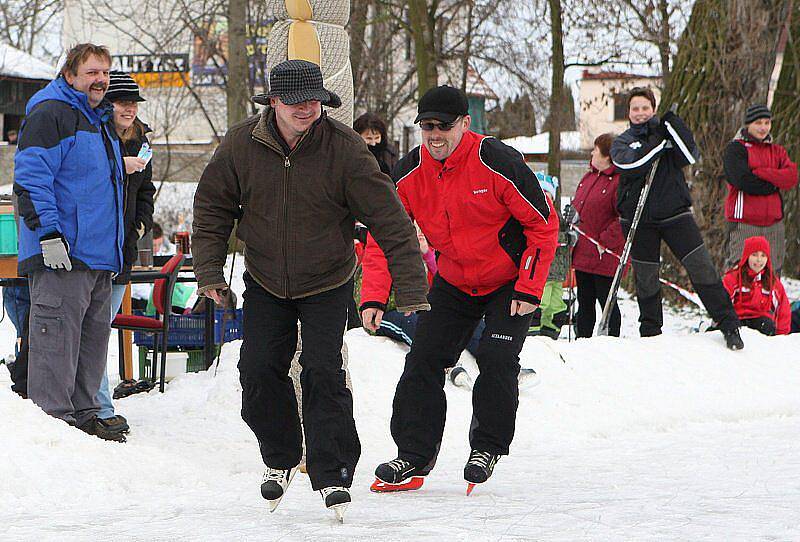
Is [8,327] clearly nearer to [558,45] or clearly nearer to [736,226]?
[736,226]

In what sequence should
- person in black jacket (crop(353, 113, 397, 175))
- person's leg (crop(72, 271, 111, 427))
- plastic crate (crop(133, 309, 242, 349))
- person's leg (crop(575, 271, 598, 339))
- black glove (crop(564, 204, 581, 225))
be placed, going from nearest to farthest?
person's leg (crop(72, 271, 111, 427)) < person in black jacket (crop(353, 113, 397, 175)) < plastic crate (crop(133, 309, 242, 349)) < black glove (crop(564, 204, 581, 225)) < person's leg (crop(575, 271, 598, 339))

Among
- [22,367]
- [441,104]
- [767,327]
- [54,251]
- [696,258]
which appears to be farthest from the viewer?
[767,327]

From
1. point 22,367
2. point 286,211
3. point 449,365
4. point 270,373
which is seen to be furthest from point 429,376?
point 22,367

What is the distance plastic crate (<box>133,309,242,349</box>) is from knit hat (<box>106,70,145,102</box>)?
7.30 ft

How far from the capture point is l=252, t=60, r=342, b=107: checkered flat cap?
4254 millimetres

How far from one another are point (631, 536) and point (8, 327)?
9.18 m

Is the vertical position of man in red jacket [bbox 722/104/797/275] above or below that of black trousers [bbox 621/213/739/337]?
above

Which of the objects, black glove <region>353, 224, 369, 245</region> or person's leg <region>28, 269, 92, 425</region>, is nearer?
person's leg <region>28, 269, 92, 425</region>

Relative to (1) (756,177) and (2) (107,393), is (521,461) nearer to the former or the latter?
(2) (107,393)

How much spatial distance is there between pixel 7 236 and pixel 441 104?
10.9 feet

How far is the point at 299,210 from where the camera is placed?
4.35 m

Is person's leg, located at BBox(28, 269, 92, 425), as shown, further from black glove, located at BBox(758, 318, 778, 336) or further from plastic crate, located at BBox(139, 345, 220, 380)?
black glove, located at BBox(758, 318, 778, 336)

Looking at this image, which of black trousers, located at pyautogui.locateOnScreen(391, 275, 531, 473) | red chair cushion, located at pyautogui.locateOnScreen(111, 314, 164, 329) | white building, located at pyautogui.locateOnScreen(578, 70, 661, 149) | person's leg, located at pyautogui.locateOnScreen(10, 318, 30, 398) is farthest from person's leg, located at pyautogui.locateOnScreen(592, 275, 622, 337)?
person's leg, located at pyautogui.locateOnScreen(10, 318, 30, 398)

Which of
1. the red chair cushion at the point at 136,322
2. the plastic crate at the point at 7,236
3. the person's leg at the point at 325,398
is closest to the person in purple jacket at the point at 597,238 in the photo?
the red chair cushion at the point at 136,322
